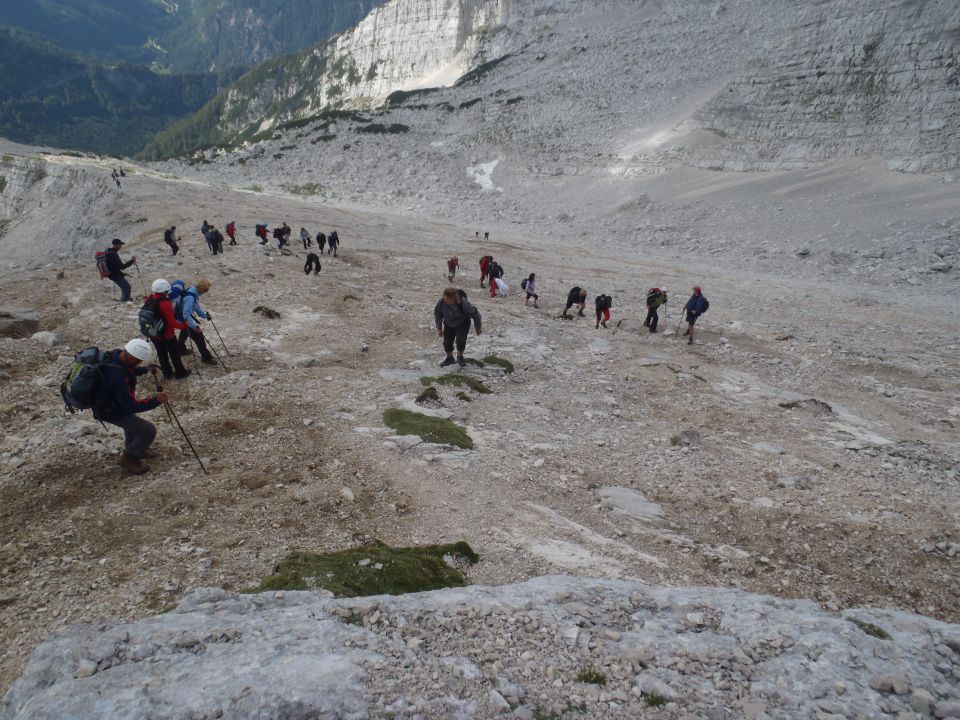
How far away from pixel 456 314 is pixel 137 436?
668cm

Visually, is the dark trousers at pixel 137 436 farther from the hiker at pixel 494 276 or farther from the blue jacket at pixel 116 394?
the hiker at pixel 494 276

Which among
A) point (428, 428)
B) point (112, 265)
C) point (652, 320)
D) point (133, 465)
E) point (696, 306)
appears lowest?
point (133, 465)

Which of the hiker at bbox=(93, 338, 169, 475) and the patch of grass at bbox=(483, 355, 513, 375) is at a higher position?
the hiker at bbox=(93, 338, 169, 475)

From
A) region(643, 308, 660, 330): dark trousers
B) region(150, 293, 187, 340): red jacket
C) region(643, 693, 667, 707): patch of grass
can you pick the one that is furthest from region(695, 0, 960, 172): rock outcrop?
region(150, 293, 187, 340): red jacket

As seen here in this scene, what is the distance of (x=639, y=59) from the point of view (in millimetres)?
81562

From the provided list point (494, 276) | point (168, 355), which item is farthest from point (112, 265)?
point (494, 276)

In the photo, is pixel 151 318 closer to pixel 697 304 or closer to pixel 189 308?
pixel 189 308

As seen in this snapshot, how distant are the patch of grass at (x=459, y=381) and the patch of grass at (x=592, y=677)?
25.6 feet

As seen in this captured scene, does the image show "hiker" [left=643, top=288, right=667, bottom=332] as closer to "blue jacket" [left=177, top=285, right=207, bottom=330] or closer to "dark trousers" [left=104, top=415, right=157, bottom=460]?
"blue jacket" [left=177, top=285, right=207, bottom=330]

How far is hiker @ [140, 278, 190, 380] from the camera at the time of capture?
1013 centimetres

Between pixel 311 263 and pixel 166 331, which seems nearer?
pixel 166 331

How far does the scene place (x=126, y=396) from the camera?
710cm

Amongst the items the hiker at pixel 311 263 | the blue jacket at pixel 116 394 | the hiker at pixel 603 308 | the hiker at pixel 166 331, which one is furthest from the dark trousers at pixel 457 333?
the hiker at pixel 311 263

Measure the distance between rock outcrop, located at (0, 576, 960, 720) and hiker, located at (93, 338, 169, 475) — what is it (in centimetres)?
349
